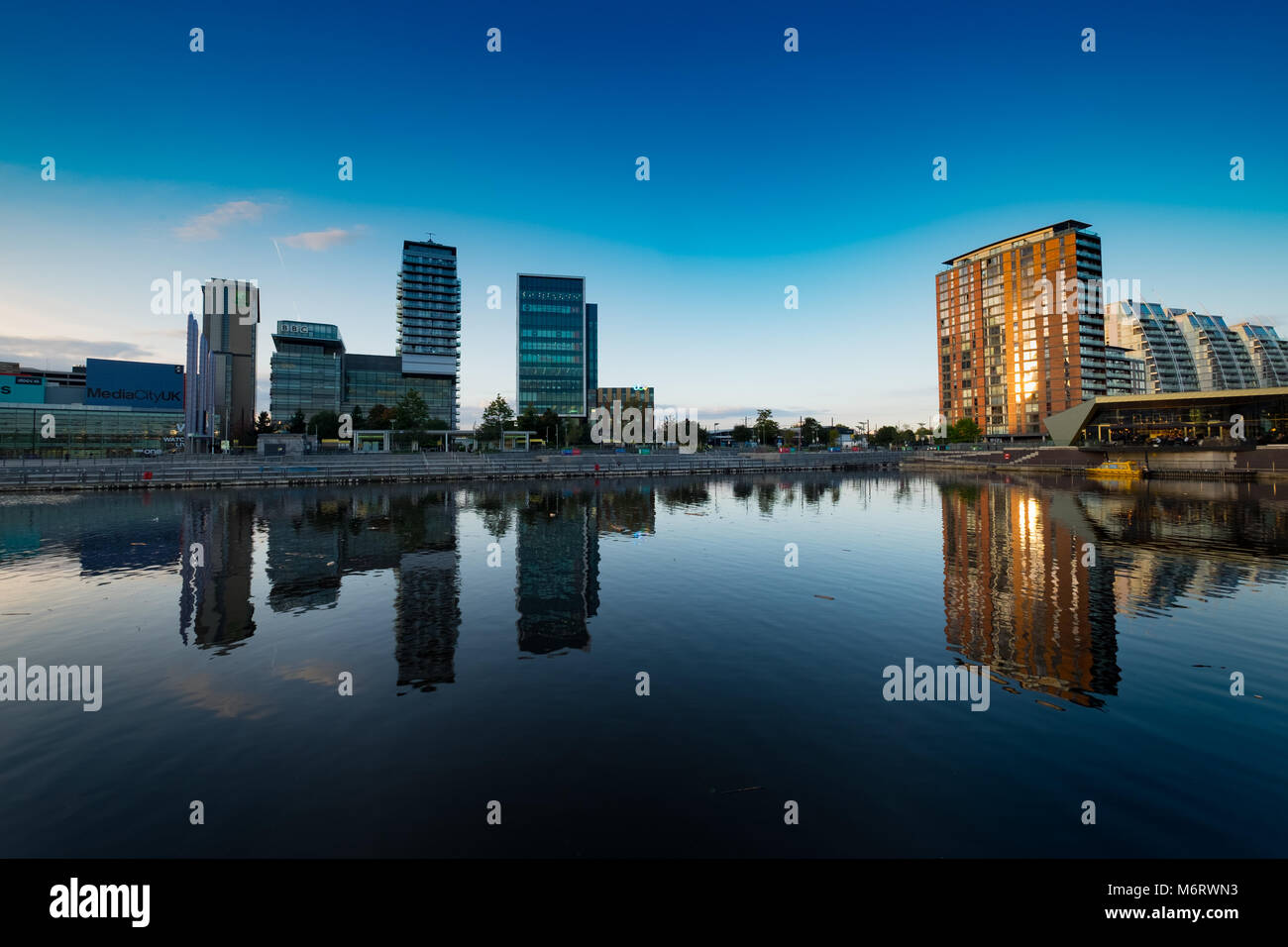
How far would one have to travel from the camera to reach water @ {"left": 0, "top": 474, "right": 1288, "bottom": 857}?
23.8 ft

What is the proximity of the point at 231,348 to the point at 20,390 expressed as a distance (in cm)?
5182

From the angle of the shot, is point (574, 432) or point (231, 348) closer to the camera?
point (574, 432)

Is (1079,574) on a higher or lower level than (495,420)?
lower

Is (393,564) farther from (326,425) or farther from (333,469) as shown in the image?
(326,425)

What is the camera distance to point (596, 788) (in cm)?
802

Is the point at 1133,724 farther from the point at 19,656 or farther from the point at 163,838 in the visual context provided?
the point at 19,656

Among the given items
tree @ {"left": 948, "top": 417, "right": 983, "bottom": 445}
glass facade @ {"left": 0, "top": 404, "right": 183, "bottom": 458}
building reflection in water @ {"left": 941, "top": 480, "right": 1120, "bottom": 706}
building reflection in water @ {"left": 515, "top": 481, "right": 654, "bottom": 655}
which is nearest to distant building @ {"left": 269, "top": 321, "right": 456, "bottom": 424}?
glass facade @ {"left": 0, "top": 404, "right": 183, "bottom": 458}

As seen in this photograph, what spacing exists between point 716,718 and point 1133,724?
726 cm

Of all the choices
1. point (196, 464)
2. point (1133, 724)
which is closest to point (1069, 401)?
point (1133, 724)

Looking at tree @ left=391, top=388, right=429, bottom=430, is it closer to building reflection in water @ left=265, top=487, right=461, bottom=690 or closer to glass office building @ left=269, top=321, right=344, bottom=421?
glass office building @ left=269, top=321, right=344, bottom=421

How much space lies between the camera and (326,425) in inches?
6358

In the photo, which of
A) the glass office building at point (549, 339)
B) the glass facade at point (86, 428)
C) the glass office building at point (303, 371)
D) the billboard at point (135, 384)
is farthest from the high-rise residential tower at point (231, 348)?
the glass office building at point (549, 339)

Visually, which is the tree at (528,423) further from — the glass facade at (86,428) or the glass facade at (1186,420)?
the glass facade at (1186,420)

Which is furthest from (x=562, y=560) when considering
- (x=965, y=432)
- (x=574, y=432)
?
(x=965, y=432)
